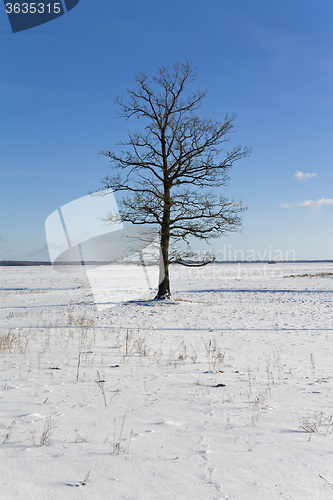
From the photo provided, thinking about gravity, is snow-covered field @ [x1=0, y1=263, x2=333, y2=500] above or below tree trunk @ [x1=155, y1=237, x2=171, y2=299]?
below

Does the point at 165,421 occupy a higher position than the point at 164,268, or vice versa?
the point at 164,268

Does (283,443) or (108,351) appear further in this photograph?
(108,351)

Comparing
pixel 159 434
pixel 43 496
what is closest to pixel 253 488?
pixel 159 434

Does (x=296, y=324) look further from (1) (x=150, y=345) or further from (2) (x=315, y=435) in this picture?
(2) (x=315, y=435)

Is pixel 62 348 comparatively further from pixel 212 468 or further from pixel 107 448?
pixel 212 468

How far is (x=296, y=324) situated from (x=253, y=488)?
984cm

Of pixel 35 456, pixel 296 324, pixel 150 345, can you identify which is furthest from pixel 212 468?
pixel 296 324

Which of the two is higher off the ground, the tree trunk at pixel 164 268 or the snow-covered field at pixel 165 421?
the tree trunk at pixel 164 268

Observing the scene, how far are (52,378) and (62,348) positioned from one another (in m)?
2.42

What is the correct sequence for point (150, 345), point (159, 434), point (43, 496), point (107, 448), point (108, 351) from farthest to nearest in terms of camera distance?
point (150, 345), point (108, 351), point (159, 434), point (107, 448), point (43, 496)

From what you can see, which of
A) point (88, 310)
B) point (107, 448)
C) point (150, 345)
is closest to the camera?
point (107, 448)

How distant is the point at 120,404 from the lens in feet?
14.2

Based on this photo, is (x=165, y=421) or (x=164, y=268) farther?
(x=164, y=268)

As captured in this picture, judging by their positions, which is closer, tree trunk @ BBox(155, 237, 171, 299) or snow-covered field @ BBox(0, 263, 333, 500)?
snow-covered field @ BBox(0, 263, 333, 500)
